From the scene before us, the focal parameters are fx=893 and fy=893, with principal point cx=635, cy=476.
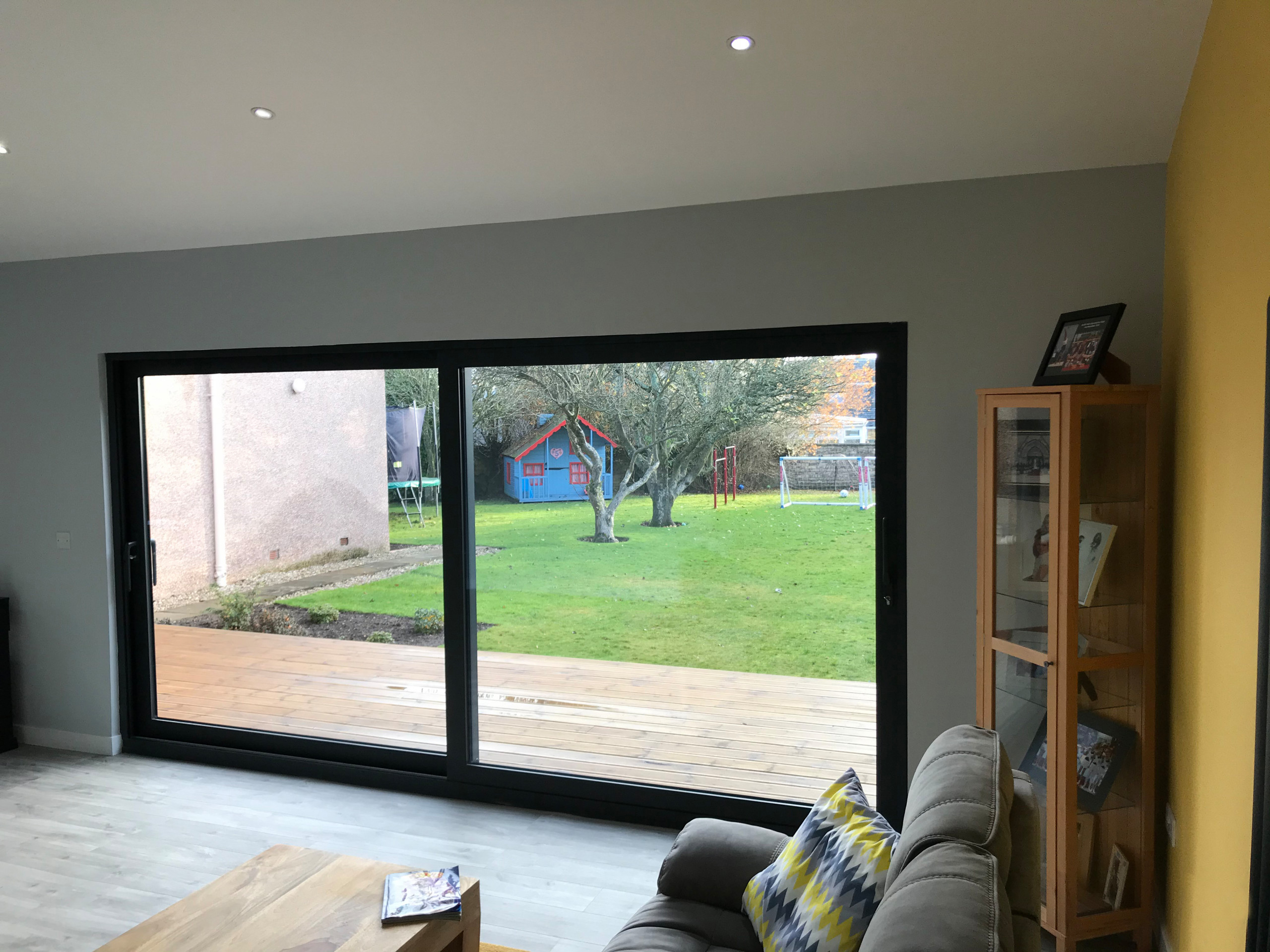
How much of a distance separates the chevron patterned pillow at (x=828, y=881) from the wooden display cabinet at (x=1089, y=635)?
0.86 m

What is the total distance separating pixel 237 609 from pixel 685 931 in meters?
3.42

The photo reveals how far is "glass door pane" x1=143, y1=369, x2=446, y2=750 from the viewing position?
436cm

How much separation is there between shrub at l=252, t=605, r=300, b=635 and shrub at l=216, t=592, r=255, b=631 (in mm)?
35

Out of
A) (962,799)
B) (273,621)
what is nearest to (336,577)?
(273,621)

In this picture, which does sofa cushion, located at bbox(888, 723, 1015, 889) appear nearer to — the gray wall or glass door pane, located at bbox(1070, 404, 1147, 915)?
glass door pane, located at bbox(1070, 404, 1147, 915)

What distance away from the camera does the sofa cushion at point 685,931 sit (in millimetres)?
2205

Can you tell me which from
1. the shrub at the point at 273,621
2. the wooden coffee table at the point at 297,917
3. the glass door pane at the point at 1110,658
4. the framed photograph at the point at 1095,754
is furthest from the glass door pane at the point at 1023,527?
the shrub at the point at 273,621

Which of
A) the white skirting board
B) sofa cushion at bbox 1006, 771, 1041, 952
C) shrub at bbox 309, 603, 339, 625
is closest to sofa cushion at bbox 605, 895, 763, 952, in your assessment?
sofa cushion at bbox 1006, 771, 1041, 952

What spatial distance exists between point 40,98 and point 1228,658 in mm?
3857

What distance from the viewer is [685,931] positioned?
228cm

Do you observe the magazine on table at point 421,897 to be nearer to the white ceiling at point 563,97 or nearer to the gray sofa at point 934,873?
the gray sofa at point 934,873

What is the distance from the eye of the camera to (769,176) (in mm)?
3316

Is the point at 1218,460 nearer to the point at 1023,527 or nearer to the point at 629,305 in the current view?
the point at 1023,527

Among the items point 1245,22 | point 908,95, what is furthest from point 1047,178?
point 1245,22
